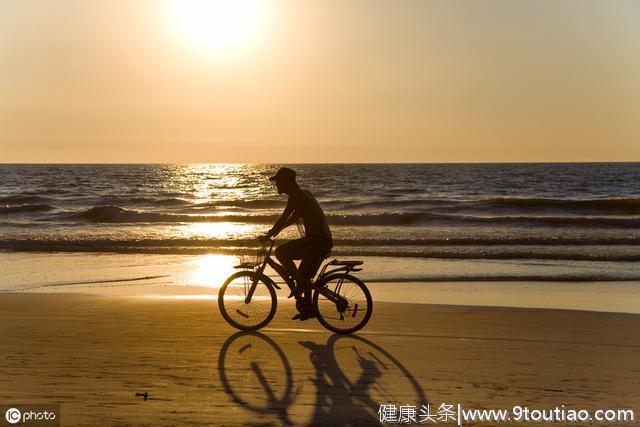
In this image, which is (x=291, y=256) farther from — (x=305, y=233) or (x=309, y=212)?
(x=309, y=212)

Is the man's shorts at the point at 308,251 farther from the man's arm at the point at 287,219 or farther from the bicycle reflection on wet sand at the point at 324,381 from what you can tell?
the bicycle reflection on wet sand at the point at 324,381

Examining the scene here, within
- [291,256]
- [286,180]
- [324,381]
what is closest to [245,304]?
[291,256]

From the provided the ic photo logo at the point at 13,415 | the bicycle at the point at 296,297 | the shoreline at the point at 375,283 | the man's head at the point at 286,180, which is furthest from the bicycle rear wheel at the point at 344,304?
the ic photo logo at the point at 13,415

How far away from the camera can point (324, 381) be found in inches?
266

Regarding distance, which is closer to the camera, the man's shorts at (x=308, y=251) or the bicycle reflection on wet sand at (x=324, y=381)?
the bicycle reflection on wet sand at (x=324, y=381)

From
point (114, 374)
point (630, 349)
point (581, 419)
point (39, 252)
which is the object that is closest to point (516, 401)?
point (581, 419)

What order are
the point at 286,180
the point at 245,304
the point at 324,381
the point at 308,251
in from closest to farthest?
1. the point at 324,381
2. the point at 286,180
3. the point at 308,251
4. the point at 245,304

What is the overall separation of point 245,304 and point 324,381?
2613 millimetres

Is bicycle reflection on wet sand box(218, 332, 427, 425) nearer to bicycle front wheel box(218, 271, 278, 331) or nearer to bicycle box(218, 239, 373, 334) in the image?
bicycle box(218, 239, 373, 334)

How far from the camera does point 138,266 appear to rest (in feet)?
57.6

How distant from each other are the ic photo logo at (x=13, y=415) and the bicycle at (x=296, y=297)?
11.2ft

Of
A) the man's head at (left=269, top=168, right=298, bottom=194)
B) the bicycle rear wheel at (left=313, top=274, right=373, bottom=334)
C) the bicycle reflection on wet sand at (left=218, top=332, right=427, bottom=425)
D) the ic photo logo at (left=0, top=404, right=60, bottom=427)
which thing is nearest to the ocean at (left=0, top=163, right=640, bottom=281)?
the bicycle rear wheel at (left=313, top=274, right=373, bottom=334)

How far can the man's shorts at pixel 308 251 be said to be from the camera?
858 centimetres

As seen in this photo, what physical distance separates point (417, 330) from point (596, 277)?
7.51m
